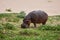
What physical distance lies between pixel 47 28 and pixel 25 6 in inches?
225

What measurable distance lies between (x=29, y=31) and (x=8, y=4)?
6.68 m

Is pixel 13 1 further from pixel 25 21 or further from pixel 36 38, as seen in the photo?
pixel 36 38

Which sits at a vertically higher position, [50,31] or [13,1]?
[13,1]

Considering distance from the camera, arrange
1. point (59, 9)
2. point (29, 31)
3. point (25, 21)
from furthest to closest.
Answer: point (59, 9)
point (25, 21)
point (29, 31)

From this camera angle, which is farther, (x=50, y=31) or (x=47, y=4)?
(x=47, y=4)

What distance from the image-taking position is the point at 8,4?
13.9 metres

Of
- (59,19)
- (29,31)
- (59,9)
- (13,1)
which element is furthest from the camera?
(13,1)

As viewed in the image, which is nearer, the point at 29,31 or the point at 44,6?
the point at 29,31

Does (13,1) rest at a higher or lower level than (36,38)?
higher

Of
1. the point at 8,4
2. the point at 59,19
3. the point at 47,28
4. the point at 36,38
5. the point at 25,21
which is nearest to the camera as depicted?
the point at 36,38

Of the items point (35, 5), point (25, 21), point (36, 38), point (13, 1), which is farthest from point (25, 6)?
point (36, 38)

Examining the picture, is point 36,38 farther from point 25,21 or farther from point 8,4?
point 8,4

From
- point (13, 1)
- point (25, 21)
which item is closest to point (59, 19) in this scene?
point (25, 21)

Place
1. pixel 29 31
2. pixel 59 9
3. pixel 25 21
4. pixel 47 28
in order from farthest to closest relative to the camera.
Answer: pixel 59 9 < pixel 25 21 < pixel 47 28 < pixel 29 31
